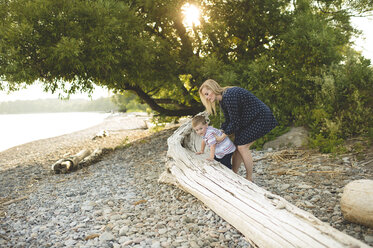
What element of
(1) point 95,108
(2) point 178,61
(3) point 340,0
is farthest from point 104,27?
(1) point 95,108

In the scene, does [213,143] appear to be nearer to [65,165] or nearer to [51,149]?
[65,165]

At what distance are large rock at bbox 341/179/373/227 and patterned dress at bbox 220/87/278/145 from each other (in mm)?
1474

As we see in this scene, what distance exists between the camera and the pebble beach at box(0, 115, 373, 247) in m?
3.23

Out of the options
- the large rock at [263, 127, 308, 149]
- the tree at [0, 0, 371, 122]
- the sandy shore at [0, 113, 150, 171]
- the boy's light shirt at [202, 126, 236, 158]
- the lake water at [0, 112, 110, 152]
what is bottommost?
the lake water at [0, 112, 110, 152]

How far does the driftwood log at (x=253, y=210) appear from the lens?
2.22m

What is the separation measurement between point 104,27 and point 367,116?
6.66m

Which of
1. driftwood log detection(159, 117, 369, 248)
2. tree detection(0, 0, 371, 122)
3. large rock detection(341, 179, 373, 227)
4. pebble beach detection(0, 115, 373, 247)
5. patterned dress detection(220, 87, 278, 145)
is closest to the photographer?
driftwood log detection(159, 117, 369, 248)

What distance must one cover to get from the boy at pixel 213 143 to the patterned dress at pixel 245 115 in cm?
22

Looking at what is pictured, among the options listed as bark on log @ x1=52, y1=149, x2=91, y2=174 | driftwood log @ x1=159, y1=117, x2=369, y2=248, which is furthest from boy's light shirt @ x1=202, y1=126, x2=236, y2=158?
bark on log @ x1=52, y1=149, x2=91, y2=174

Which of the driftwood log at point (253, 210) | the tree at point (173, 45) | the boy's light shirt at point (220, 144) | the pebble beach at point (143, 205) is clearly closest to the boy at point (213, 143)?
the boy's light shirt at point (220, 144)

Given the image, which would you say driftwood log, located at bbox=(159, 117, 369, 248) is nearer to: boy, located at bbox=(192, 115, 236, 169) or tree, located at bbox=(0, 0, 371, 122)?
boy, located at bbox=(192, 115, 236, 169)

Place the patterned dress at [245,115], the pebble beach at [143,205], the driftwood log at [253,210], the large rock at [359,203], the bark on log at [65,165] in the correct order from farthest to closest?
the bark on log at [65,165]
the patterned dress at [245,115]
the pebble beach at [143,205]
the large rock at [359,203]
the driftwood log at [253,210]

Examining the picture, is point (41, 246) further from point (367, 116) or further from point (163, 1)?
point (163, 1)

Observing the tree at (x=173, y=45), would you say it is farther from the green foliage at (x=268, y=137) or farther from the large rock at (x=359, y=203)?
the large rock at (x=359, y=203)
